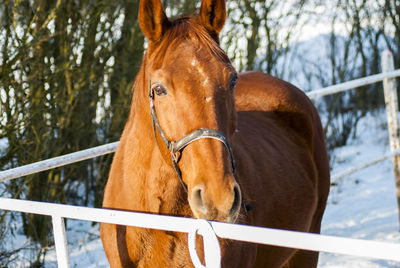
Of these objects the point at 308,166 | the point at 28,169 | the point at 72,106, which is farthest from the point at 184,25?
the point at 72,106

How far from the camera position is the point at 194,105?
153 centimetres

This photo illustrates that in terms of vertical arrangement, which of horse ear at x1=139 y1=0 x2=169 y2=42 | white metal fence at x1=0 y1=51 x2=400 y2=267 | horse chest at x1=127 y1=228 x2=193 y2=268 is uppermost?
horse ear at x1=139 y1=0 x2=169 y2=42

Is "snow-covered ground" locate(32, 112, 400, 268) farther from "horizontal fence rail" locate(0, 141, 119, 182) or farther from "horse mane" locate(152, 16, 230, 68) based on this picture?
"horse mane" locate(152, 16, 230, 68)

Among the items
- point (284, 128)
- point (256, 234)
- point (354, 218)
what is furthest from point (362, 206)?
point (256, 234)

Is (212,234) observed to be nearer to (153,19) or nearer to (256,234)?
(256,234)

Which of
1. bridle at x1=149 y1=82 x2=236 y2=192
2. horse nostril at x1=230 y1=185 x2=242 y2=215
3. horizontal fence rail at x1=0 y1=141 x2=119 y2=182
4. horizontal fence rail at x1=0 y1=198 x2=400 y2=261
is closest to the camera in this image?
horizontal fence rail at x1=0 y1=198 x2=400 y2=261

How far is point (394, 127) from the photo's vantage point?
4.59 metres

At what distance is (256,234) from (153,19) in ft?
3.47

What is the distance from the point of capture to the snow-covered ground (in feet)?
13.3

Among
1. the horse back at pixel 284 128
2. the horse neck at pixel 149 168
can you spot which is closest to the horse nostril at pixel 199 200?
the horse neck at pixel 149 168

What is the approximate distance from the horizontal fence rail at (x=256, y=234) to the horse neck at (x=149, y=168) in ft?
1.24

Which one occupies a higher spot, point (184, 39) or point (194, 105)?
point (184, 39)

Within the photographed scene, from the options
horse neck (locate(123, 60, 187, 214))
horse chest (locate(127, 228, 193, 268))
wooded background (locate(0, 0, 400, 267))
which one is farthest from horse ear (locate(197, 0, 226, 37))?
wooded background (locate(0, 0, 400, 267))

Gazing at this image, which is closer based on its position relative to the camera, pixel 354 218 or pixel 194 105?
pixel 194 105
